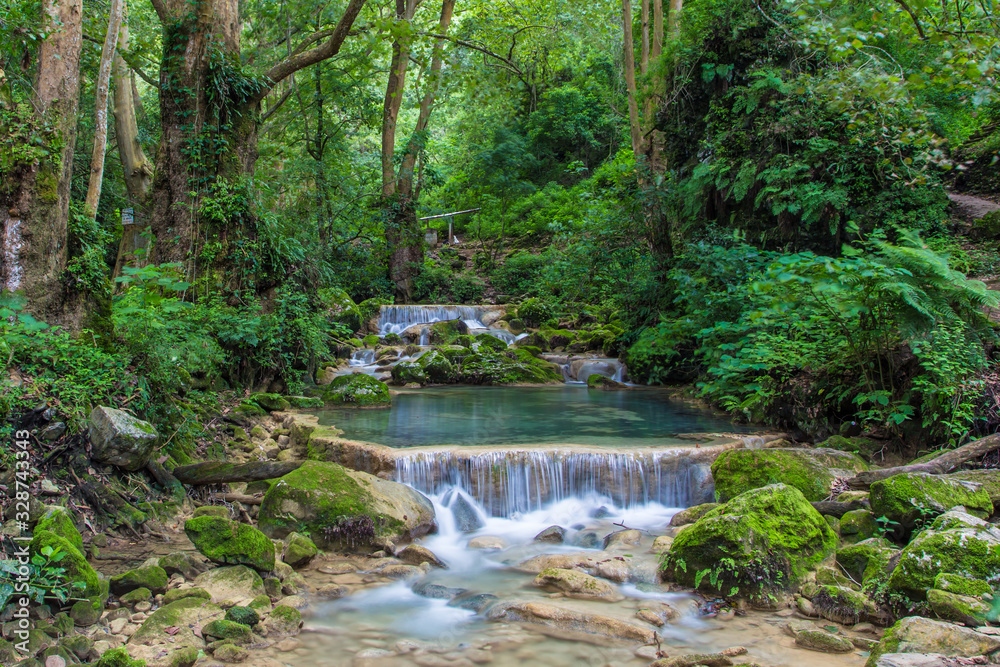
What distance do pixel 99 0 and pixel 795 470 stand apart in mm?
14178

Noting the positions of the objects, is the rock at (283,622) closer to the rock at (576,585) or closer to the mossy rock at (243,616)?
the mossy rock at (243,616)

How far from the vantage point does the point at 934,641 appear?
3.08 m

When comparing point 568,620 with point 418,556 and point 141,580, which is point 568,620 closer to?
point 418,556

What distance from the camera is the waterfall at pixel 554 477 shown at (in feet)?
22.2

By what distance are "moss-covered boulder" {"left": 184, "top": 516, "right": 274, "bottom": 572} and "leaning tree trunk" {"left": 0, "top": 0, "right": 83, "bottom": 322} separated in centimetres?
268

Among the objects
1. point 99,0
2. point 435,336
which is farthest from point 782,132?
point 99,0

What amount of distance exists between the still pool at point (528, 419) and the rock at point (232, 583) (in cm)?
322

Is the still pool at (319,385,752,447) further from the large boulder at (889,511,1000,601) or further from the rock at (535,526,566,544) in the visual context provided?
the large boulder at (889,511,1000,601)

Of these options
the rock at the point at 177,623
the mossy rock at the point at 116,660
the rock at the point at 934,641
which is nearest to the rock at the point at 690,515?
the rock at the point at 934,641

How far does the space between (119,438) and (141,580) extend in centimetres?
135

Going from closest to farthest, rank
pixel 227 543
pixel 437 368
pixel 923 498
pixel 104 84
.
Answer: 1. pixel 227 543
2. pixel 923 498
3. pixel 104 84
4. pixel 437 368

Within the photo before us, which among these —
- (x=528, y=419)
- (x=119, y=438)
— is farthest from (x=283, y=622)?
(x=528, y=419)

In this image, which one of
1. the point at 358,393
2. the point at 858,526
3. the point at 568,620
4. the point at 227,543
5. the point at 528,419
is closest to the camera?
the point at 568,620

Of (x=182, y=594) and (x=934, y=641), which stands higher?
(x=934, y=641)
